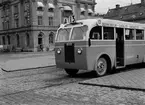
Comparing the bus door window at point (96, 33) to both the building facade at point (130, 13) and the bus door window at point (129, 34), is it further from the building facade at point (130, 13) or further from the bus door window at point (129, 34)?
the building facade at point (130, 13)

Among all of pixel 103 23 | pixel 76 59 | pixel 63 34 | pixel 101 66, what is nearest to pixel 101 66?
pixel 101 66

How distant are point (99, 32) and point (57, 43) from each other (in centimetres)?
209

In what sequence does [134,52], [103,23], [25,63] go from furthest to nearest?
[25,63] < [134,52] < [103,23]

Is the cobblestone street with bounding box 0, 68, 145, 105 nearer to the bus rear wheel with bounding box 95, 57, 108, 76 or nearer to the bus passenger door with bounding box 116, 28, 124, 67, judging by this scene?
the bus rear wheel with bounding box 95, 57, 108, 76

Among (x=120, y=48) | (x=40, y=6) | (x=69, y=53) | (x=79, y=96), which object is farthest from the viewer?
(x=40, y=6)

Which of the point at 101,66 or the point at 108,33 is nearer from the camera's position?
the point at 101,66

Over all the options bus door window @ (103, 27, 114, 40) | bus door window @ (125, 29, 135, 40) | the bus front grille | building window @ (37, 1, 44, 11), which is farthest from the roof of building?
the bus front grille

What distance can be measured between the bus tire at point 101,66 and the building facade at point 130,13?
68918mm

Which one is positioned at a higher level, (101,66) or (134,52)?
(134,52)

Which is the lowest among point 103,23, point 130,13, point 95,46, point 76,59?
point 76,59

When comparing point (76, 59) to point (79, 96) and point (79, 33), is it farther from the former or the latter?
point (79, 96)

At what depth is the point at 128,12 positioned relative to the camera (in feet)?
276

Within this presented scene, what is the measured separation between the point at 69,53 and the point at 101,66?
5.22 ft

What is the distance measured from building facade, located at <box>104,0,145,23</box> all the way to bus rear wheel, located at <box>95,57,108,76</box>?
6893cm
